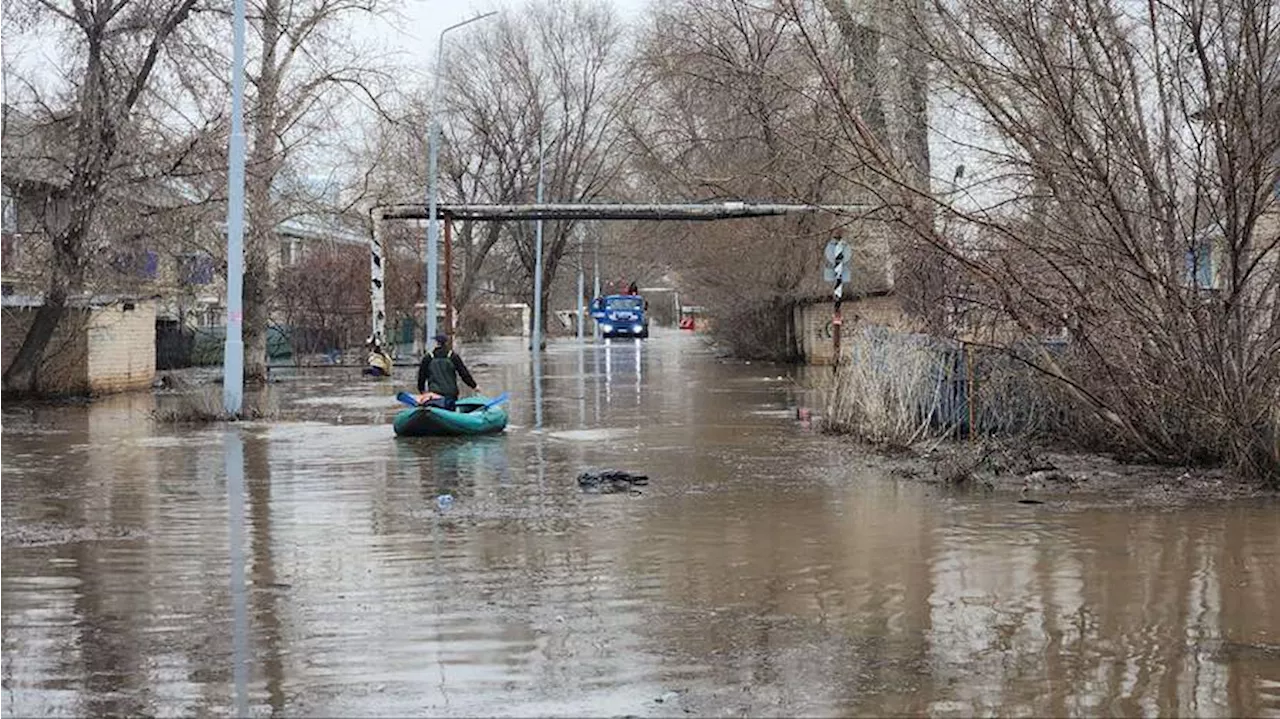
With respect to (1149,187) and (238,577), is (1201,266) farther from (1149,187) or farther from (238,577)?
(238,577)

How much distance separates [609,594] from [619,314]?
76423 mm

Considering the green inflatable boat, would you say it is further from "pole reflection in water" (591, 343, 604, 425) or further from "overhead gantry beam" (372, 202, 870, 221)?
"overhead gantry beam" (372, 202, 870, 221)

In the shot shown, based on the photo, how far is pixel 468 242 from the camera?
62188 millimetres

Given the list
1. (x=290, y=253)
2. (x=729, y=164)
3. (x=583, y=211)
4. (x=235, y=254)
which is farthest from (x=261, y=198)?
(x=290, y=253)

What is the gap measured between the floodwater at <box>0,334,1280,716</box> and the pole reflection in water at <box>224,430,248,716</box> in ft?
0.10

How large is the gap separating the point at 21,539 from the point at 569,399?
17.2 m

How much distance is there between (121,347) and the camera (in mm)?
31188

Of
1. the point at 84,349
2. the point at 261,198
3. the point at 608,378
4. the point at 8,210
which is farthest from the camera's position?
the point at 608,378

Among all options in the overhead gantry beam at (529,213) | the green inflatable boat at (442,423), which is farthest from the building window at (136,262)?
the green inflatable boat at (442,423)

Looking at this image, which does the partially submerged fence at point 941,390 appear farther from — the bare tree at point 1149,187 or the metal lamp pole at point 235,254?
the metal lamp pole at point 235,254

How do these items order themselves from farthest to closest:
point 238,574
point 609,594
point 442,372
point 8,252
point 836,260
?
point 8,252 < point 836,260 < point 442,372 < point 238,574 < point 609,594

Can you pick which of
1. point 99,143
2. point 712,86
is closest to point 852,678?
point 99,143

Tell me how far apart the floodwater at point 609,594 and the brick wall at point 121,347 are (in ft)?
48.2

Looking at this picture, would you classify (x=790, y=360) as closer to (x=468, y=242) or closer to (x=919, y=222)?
(x=468, y=242)
